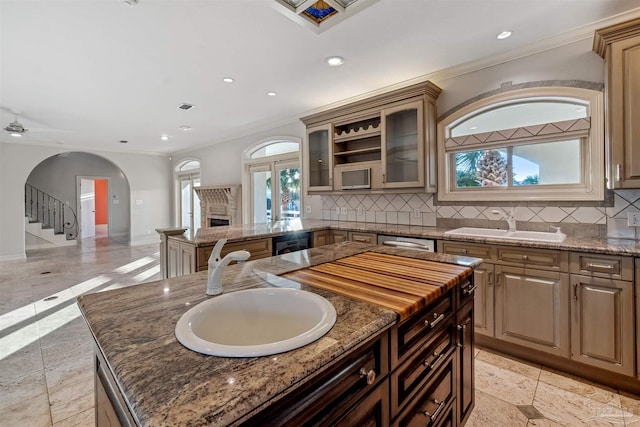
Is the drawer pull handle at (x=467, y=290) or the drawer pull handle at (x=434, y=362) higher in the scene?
the drawer pull handle at (x=467, y=290)

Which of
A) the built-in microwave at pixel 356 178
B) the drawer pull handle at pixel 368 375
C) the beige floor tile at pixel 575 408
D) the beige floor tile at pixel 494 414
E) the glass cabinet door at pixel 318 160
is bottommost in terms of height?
the beige floor tile at pixel 494 414

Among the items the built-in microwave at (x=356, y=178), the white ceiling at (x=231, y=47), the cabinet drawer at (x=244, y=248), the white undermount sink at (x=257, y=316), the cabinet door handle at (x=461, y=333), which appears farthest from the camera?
the built-in microwave at (x=356, y=178)

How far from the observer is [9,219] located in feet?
20.6

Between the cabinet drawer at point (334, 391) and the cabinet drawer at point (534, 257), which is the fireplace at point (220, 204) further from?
the cabinet drawer at point (334, 391)

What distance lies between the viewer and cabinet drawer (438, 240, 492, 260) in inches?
95.9

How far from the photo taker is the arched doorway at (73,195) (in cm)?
865

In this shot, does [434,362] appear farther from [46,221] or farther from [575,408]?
[46,221]

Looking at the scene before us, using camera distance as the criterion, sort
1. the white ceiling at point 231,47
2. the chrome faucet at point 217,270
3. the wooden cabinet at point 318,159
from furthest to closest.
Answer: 1. the wooden cabinet at point 318,159
2. the white ceiling at point 231,47
3. the chrome faucet at point 217,270

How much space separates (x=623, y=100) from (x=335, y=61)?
89.4 inches

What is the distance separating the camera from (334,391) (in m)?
0.75

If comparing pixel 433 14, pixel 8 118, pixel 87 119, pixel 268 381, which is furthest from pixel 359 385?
pixel 8 118

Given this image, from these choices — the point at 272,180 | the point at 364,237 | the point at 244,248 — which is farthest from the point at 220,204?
the point at 364,237

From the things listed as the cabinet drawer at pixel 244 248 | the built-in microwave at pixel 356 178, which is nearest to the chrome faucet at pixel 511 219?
the built-in microwave at pixel 356 178

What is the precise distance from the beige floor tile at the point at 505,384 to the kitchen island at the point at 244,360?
2.23 ft
